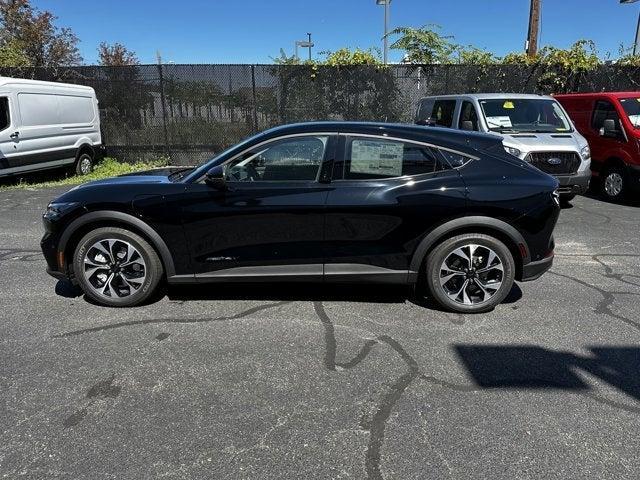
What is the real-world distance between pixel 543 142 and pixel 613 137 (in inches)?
87.1

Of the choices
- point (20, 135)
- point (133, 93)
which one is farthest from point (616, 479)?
point (133, 93)

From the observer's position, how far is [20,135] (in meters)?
10.6

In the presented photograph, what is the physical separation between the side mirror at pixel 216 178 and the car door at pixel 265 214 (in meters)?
0.04

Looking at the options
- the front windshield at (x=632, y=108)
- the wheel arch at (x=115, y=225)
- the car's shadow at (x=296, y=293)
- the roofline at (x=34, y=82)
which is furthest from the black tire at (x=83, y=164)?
the front windshield at (x=632, y=108)

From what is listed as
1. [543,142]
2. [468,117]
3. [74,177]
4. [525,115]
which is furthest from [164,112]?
[543,142]

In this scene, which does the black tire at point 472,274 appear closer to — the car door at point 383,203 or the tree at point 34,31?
the car door at point 383,203

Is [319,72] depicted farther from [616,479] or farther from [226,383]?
[616,479]

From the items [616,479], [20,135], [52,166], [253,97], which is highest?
[253,97]

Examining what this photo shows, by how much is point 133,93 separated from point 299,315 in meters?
11.0

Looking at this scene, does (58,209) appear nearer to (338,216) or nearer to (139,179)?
(139,179)

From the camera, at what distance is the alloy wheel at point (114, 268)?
4.21m

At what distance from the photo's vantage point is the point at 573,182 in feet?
27.0

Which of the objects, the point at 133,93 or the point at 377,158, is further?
the point at 133,93

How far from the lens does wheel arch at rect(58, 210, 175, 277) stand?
4117mm
